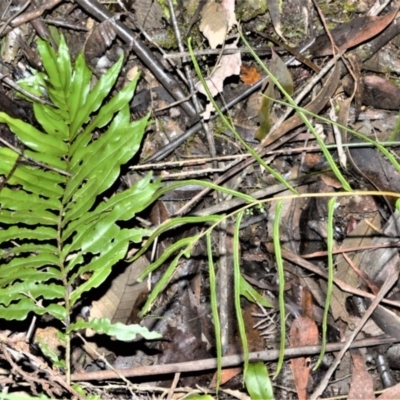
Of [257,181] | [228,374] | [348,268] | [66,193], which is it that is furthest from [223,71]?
[228,374]

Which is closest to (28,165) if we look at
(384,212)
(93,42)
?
(93,42)

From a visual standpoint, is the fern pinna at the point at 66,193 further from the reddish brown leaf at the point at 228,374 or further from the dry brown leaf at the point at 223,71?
the reddish brown leaf at the point at 228,374

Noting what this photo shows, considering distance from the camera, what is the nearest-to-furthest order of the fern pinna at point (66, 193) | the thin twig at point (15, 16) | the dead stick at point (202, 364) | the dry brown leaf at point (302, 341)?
the fern pinna at point (66, 193) → the dead stick at point (202, 364) → the dry brown leaf at point (302, 341) → the thin twig at point (15, 16)

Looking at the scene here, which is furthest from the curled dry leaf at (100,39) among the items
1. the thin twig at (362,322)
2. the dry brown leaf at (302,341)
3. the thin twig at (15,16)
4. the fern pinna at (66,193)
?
the thin twig at (362,322)

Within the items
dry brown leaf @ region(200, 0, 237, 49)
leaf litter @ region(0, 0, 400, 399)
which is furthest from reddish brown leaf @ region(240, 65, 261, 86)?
dry brown leaf @ region(200, 0, 237, 49)

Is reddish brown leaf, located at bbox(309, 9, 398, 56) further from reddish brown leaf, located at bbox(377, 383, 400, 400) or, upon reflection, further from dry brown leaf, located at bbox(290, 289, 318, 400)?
reddish brown leaf, located at bbox(377, 383, 400, 400)

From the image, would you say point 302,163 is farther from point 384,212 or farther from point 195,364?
point 195,364

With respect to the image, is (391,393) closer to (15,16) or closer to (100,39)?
(100,39)
